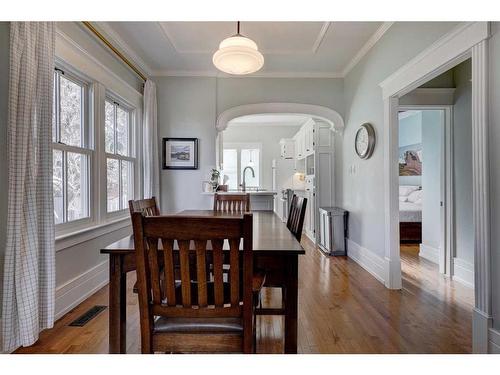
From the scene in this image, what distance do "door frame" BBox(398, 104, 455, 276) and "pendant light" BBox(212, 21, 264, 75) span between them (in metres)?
2.09

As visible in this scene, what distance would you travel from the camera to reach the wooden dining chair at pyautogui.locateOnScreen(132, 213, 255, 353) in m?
1.14

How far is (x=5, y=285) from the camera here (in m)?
1.80

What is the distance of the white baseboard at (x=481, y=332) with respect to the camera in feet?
5.96

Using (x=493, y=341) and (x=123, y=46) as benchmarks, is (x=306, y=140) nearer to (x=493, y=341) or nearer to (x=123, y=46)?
(x=123, y=46)

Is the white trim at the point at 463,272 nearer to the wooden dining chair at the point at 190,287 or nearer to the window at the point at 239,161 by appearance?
the wooden dining chair at the point at 190,287

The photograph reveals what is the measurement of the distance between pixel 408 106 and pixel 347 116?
999 millimetres

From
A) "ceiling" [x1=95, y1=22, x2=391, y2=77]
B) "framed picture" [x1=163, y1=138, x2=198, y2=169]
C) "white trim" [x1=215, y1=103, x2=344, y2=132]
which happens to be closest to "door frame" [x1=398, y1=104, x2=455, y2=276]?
"ceiling" [x1=95, y1=22, x2=391, y2=77]

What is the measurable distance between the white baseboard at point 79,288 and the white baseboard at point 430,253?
4.22 m
